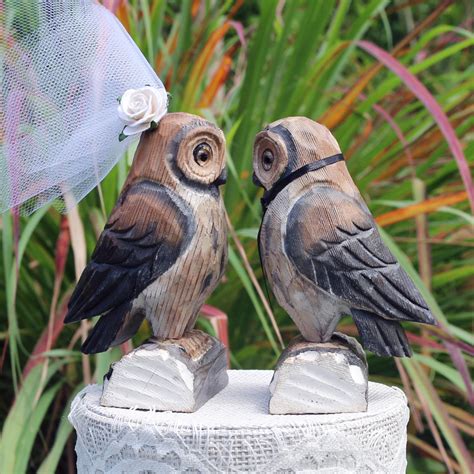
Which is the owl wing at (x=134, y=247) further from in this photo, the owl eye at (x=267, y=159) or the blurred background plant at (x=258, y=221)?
the blurred background plant at (x=258, y=221)

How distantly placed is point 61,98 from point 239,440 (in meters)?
0.43

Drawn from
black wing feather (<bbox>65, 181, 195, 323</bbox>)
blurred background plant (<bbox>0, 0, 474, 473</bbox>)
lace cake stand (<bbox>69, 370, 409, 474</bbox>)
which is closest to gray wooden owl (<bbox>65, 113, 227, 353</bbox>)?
black wing feather (<bbox>65, 181, 195, 323</bbox>)

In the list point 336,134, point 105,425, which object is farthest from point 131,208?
point 336,134

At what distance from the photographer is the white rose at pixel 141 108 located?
0.94 metres

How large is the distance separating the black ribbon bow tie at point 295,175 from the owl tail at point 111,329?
7.5 inches

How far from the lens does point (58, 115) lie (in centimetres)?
100

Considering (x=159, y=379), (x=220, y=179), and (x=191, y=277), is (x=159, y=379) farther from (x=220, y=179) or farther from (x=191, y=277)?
(x=220, y=179)

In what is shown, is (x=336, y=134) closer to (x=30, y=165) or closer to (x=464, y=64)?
(x=30, y=165)

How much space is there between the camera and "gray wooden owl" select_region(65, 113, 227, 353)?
0.93m

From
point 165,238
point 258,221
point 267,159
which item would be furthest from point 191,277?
point 258,221

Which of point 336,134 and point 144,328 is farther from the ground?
point 336,134

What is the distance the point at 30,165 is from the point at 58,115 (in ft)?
0.21

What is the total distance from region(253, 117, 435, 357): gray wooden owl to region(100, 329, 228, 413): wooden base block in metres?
0.12

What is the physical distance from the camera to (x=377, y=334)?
926 millimetres
